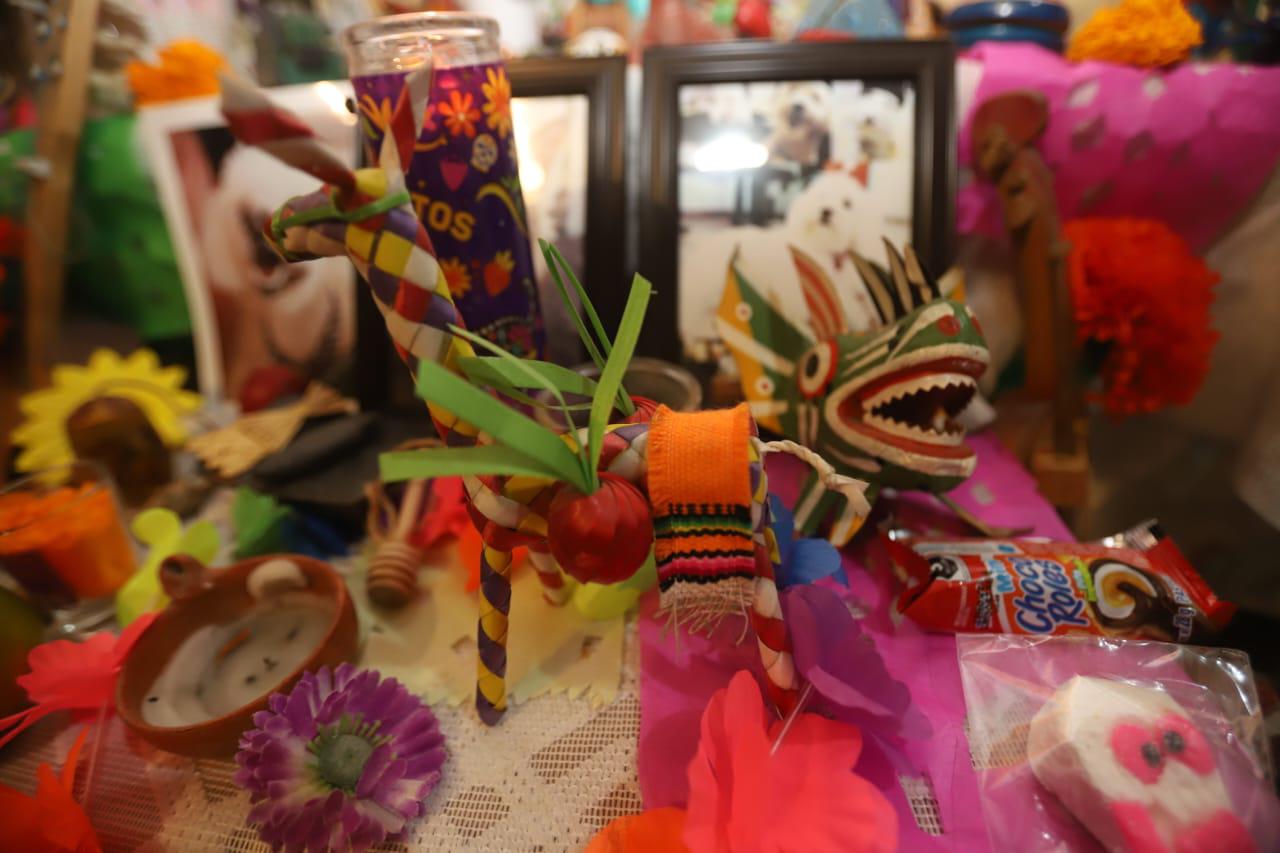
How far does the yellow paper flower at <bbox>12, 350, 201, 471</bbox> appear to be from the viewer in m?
0.79

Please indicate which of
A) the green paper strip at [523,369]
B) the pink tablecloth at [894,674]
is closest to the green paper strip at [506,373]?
the green paper strip at [523,369]

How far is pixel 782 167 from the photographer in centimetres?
79

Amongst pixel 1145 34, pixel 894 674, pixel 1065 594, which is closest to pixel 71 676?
pixel 894 674

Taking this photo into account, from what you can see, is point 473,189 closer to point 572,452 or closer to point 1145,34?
point 572,452

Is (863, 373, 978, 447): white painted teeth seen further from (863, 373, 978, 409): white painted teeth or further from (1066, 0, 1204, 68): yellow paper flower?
(1066, 0, 1204, 68): yellow paper flower

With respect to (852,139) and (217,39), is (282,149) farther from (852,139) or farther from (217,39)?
(217,39)

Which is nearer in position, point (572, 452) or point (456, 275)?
point (572, 452)

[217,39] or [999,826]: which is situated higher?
[217,39]

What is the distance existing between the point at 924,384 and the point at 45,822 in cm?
67

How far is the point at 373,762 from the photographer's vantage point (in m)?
0.44

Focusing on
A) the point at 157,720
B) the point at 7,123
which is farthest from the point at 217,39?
the point at 157,720

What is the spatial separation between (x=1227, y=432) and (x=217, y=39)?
4.90ft

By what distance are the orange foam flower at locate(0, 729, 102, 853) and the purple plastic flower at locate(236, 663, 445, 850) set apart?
109 mm

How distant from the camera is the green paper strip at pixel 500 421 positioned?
12.9 inches
